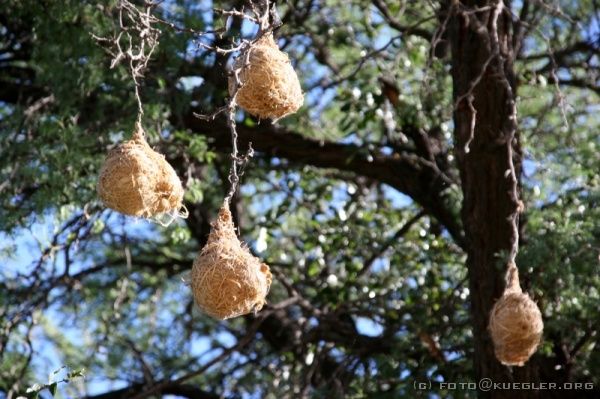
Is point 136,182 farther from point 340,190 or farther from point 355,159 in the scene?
point 340,190

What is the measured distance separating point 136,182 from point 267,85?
16.4 inches

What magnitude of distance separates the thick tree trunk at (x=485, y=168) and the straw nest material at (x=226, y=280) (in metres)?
1.60

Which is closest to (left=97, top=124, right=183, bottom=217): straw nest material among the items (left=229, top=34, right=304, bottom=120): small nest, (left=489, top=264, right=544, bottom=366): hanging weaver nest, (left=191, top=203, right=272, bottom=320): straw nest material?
Result: (left=191, top=203, right=272, bottom=320): straw nest material

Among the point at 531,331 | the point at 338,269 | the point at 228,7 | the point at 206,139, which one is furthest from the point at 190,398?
the point at 531,331

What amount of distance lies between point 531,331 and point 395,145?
220 cm

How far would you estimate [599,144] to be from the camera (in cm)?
550

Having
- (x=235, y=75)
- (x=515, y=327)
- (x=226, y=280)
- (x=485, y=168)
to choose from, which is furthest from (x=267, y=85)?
(x=485, y=168)

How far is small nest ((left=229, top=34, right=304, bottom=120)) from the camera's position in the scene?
314cm

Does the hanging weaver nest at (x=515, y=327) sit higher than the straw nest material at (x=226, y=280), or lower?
higher

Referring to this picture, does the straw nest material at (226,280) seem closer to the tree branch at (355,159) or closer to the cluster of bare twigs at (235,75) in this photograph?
the cluster of bare twigs at (235,75)

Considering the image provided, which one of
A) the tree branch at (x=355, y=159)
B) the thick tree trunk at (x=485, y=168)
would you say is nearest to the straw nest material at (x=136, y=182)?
the thick tree trunk at (x=485, y=168)

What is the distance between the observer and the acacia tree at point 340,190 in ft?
15.5

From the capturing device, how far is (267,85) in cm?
313

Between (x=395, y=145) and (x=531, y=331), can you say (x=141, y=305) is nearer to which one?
(x=395, y=145)
